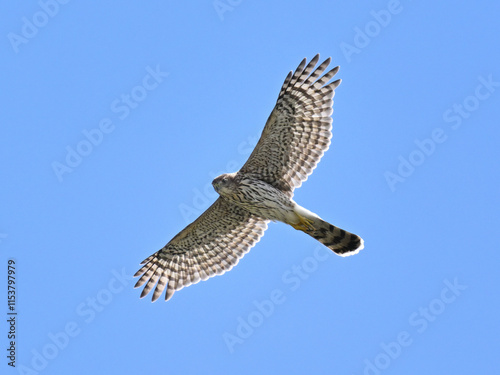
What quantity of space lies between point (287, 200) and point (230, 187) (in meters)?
1.01

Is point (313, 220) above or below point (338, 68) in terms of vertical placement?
below

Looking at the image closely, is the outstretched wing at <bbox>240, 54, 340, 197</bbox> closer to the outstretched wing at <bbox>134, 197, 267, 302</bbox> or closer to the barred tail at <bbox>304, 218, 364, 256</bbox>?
the barred tail at <bbox>304, 218, 364, 256</bbox>

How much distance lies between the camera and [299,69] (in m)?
14.6

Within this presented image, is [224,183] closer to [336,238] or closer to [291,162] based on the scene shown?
[291,162]

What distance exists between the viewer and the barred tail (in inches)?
576

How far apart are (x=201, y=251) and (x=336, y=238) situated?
2720mm

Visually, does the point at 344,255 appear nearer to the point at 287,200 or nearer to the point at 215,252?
the point at 287,200

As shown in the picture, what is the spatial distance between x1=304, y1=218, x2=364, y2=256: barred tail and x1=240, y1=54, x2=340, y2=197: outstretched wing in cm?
78

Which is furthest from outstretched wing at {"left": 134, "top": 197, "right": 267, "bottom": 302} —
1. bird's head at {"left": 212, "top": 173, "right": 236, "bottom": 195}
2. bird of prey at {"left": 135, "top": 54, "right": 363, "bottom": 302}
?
bird's head at {"left": 212, "top": 173, "right": 236, "bottom": 195}

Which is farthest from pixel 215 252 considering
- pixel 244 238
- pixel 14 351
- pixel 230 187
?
pixel 14 351

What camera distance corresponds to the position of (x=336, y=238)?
14758 millimetres

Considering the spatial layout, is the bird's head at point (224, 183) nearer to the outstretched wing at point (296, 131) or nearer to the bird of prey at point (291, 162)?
the bird of prey at point (291, 162)

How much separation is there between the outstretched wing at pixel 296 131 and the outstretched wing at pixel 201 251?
1.17 m

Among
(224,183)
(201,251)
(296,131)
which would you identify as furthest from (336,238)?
(201,251)
